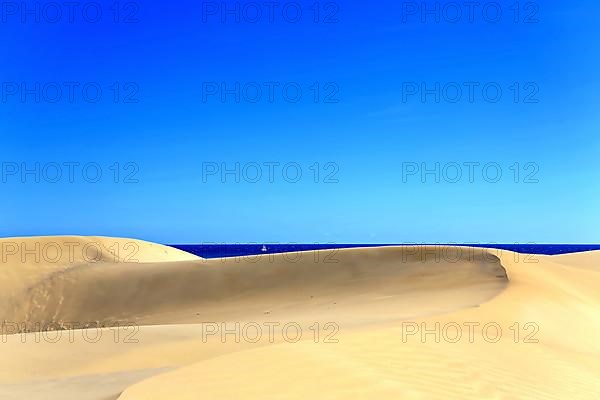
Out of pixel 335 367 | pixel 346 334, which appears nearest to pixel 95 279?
pixel 346 334

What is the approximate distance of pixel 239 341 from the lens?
24.0 feet

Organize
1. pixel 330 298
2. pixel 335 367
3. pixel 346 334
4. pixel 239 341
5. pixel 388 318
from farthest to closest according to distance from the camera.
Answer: pixel 330 298, pixel 388 318, pixel 239 341, pixel 346 334, pixel 335 367

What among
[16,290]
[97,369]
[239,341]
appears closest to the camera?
[97,369]

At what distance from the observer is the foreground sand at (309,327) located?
4.98 m

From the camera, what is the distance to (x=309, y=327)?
8500mm

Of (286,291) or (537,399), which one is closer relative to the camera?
(537,399)

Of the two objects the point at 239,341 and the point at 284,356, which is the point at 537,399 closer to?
the point at 284,356

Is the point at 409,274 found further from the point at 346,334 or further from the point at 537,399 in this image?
the point at 537,399

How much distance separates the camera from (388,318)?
29.1 ft

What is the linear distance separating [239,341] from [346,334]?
1539 mm

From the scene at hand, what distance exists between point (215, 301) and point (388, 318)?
275 inches

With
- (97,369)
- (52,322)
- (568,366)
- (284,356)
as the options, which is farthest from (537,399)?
(52,322)

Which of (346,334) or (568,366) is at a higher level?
(346,334)

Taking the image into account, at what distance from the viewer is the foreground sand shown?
196 inches
